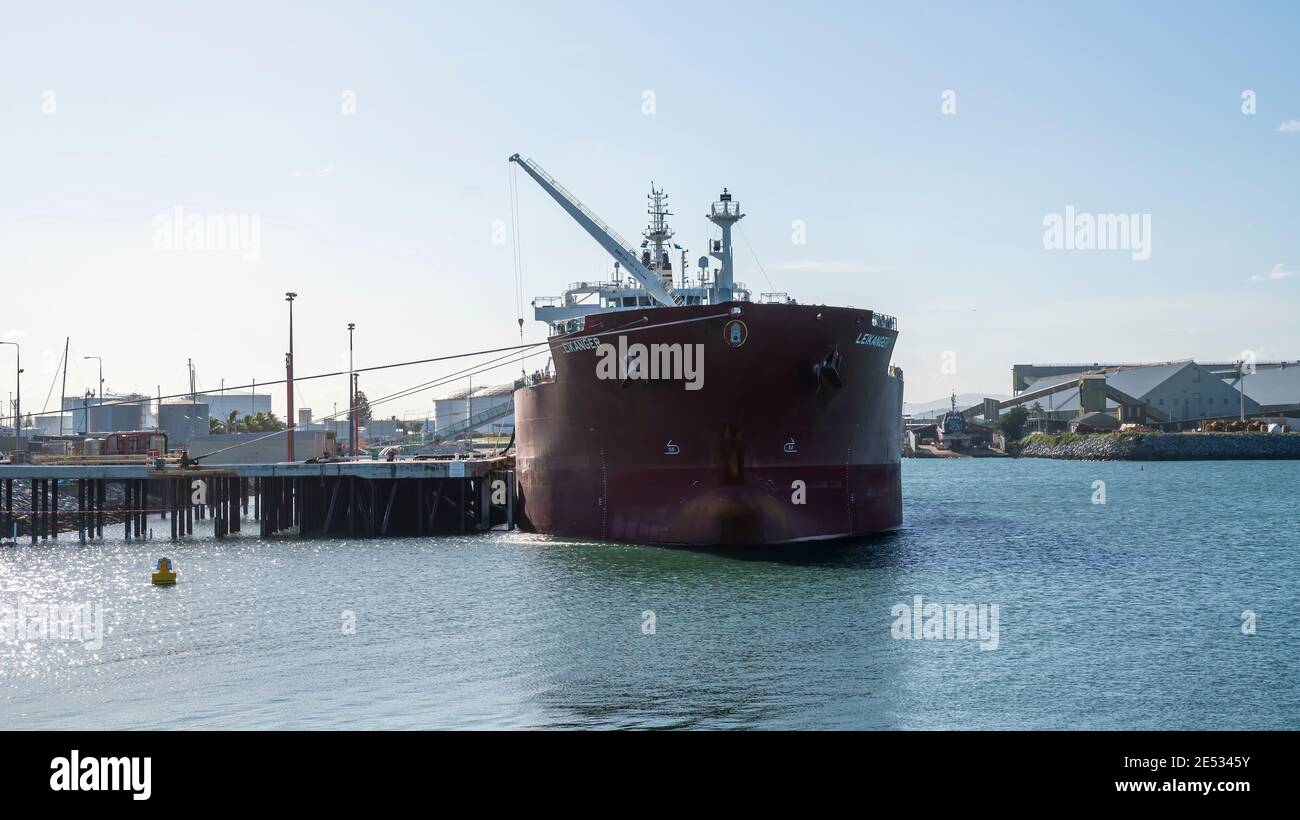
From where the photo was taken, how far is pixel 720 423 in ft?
93.2

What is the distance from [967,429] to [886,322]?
11511 centimetres

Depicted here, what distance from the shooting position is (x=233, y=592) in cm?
2522

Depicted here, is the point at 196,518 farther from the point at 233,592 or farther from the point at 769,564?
the point at 769,564

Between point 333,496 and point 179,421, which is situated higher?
point 179,421

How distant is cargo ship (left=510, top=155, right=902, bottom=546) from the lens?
28.4 m

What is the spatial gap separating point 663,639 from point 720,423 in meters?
10.5

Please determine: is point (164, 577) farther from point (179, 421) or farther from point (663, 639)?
point (179, 421)

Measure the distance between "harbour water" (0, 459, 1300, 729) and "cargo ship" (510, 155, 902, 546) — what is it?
107 cm

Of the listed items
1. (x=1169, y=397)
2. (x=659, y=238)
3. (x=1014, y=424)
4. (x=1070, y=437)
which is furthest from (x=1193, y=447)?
(x=659, y=238)

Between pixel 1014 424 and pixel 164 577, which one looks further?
pixel 1014 424

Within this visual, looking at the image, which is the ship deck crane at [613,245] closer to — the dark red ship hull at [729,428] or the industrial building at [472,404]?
the dark red ship hull at [729,428]

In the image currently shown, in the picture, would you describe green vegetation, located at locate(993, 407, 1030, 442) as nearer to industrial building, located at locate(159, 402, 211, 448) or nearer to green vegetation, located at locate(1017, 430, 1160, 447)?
green vegetation, located at locate(1017, 430, 1160, 447)

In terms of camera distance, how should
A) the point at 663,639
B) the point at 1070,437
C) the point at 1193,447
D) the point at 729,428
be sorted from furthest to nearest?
the point at 1070,437
the point at 1193,447
the point at 729,428
the point at 663,639
